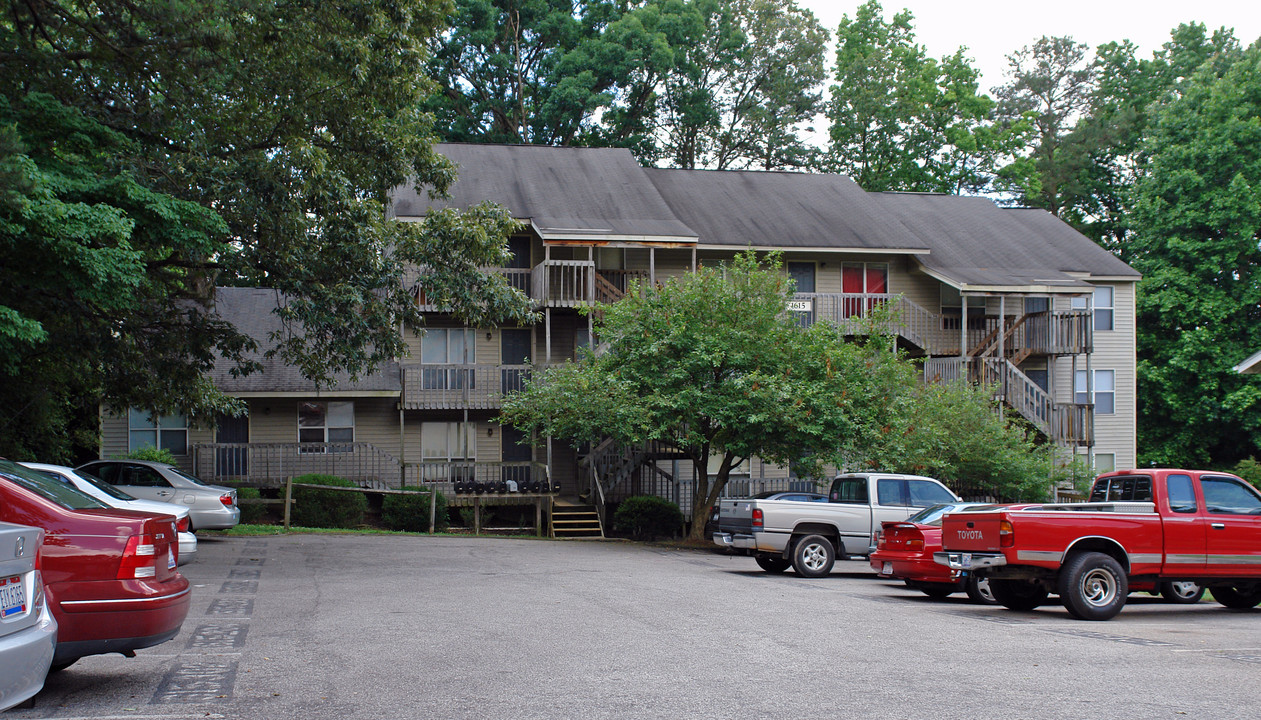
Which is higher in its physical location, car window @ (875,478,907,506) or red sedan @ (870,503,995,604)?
car window @ (875,478,907,506)

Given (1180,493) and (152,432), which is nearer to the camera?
(1180,493)

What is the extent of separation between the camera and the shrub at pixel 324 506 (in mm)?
25578

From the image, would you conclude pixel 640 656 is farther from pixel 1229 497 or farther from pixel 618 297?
pixel 618 297

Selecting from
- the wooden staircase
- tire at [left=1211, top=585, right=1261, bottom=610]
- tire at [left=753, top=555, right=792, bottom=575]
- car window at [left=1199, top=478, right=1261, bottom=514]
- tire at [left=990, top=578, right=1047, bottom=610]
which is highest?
car window at [left=1199, top=478, right=1261, bottom=514]

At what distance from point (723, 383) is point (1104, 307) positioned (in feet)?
58.8

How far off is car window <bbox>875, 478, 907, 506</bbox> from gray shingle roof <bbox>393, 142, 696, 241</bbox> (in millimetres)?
12328

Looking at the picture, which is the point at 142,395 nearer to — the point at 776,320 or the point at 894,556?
the point at 776,320

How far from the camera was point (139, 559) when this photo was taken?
7215 mm

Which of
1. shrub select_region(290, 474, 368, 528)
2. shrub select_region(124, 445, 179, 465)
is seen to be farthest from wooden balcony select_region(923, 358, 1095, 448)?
shrub select_region(124, 445, 179, 465)

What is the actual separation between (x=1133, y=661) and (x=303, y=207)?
12.8 m

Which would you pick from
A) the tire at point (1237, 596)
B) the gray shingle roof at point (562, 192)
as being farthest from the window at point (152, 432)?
the tire at point (1237, 596)

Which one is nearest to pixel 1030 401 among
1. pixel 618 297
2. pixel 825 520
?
pixel 618 297

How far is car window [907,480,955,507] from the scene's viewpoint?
1798 centimetres

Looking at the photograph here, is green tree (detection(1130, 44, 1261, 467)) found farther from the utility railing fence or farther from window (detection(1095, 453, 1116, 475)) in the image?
the utility railing fence
